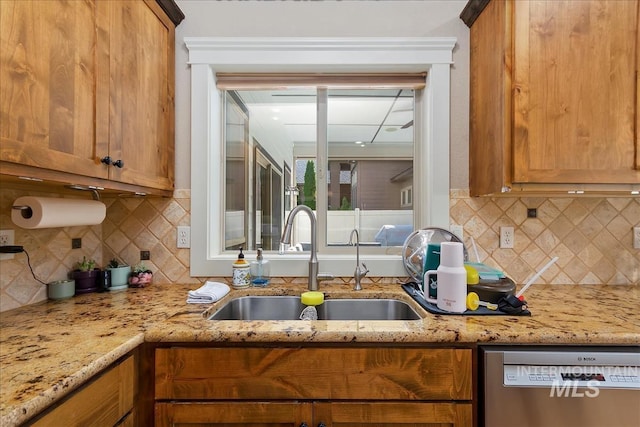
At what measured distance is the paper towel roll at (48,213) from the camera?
1107 mm

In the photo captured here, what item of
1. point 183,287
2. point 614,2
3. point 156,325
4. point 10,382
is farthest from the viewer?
point 183,287

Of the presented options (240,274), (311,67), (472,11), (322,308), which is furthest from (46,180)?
(472,11)

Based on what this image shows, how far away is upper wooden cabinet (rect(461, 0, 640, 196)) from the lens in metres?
1.31

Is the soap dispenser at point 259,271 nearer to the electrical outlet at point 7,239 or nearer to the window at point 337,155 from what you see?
the window at point 337,155

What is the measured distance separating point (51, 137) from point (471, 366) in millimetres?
1484

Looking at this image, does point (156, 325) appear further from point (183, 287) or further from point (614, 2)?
point (614, 2)

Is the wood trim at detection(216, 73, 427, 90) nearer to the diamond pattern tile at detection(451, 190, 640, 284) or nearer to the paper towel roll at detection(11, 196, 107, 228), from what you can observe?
the diamond pattern tile at detection(451, 190, 640, 284)

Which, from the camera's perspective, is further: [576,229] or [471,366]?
[576,229]

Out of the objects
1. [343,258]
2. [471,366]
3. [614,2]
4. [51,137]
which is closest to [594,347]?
[471,366]

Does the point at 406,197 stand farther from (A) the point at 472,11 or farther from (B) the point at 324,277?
(A) the point at 472,11

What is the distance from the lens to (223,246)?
6.00 ft

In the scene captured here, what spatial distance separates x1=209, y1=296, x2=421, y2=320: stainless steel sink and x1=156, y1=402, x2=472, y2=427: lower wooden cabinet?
46 cm
